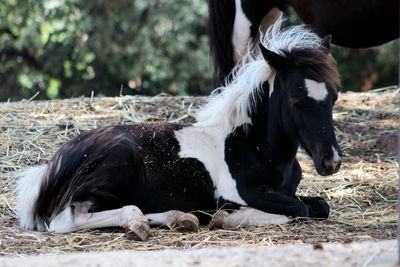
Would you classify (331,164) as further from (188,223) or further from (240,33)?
(240,33)

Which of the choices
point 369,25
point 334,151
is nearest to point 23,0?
point 369,25

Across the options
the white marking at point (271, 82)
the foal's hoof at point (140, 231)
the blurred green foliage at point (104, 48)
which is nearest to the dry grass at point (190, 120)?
the foal's hoof at point (140, 231)

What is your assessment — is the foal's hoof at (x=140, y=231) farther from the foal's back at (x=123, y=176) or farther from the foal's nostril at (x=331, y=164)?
the foal's nostril at (x=331, y=164)

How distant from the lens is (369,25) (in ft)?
18.0

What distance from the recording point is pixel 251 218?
420 centimetres

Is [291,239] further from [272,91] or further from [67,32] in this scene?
[67,32]

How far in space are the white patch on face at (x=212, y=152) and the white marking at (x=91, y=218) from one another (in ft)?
2.10

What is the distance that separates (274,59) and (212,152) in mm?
771

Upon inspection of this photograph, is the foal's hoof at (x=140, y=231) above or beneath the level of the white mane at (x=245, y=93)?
beneath

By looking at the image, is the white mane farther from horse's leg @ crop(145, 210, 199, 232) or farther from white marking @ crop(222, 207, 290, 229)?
Answer: horse's leg @ crop(145, 210, 199, 232)

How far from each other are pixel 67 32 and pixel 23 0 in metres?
1.10

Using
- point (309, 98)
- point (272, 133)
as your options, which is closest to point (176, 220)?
point (272, 133)

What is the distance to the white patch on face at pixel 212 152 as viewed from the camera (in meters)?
4.28

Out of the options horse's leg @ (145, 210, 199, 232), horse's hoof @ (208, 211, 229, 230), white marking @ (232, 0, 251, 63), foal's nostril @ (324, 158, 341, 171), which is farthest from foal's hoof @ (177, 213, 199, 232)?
white marking @ (232, 0, 251, 63)
